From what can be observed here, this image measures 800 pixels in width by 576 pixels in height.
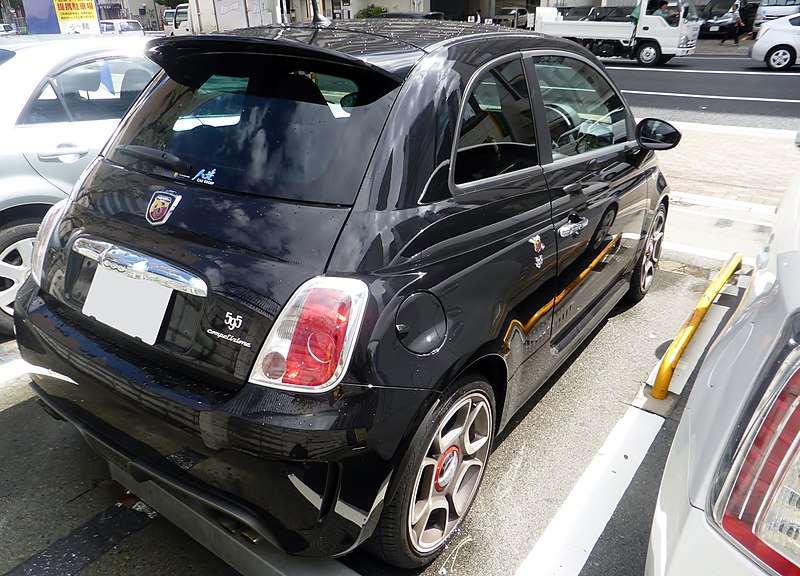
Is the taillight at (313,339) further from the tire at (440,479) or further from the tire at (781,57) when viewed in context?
the tire at (781,57)

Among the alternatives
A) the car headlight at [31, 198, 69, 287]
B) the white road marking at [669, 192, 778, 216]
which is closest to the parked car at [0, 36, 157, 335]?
the car headlight at [31, 198, 69, 287]

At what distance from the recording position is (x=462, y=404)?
212cm

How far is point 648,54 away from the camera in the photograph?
20.8 metres

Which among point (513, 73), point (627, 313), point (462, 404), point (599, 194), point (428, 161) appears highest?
point (513, 73)

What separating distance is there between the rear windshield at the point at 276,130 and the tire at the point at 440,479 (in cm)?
79

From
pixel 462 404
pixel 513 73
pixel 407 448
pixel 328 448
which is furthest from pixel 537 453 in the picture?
pixel 513 73

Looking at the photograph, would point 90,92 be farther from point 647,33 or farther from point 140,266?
point 647,33

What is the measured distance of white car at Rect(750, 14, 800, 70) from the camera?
17.8 m

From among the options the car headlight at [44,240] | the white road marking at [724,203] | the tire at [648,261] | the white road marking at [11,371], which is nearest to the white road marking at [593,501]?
the tire at [648,261]

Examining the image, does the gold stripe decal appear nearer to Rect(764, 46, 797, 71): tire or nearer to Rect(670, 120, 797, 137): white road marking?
Rect(670, 120, 797, 137): white road marking

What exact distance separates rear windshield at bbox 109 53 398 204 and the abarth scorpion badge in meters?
0.09

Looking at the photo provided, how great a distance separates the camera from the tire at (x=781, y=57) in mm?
18016

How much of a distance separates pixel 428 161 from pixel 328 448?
95 centimetres

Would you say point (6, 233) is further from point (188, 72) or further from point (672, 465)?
point (672, 465)
